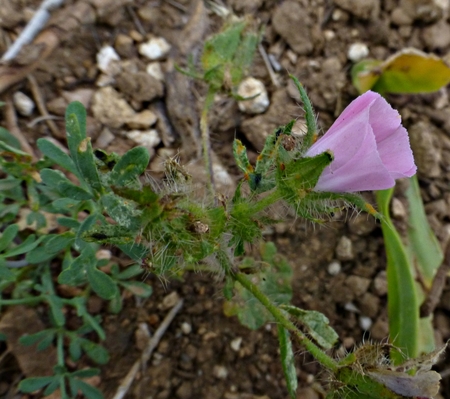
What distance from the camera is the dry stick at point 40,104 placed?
7.63ft

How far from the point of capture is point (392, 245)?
86.0 inches

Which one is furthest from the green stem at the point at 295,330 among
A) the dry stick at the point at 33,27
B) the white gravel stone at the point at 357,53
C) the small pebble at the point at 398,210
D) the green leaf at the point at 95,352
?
the white gravel stone at the point at 357,53

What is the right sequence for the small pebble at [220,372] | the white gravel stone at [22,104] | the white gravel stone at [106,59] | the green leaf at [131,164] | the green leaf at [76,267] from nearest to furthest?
the green leaf at [131,164]
the green leaf at [76,267]
the small pebble at [220,372]
the white gravel stone at [22,104]
the white gravel stone at [106,59]

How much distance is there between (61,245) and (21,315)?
0.63 meters

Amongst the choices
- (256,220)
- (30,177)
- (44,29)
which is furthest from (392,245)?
(44,29)

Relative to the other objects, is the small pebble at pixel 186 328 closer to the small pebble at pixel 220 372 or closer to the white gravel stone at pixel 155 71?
the small pebble at pixel 220 372

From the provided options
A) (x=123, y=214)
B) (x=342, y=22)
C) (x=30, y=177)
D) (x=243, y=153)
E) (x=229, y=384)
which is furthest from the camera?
(x=342, y=22)

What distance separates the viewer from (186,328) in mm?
2211

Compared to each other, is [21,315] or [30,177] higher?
[30,177]

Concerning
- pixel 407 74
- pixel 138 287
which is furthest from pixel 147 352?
pixel 407 74

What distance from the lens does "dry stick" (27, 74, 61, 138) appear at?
232cm

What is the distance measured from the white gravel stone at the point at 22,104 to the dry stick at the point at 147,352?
3.72ft

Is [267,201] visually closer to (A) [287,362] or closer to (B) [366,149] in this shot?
(B) [366,149]

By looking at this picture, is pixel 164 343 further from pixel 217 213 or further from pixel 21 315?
pixel 217 213
